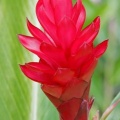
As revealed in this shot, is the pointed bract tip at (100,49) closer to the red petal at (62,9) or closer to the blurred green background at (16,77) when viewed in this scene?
the red petal at (62,9)

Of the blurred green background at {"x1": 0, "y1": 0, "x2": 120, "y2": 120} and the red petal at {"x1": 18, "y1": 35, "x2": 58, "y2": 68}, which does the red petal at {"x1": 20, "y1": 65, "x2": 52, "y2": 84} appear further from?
the blurred green background at {"x1": 0, "y1": 0, "x2": 120, "y2": 120}

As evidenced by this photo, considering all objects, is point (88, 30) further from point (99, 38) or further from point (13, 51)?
point (99, 38)

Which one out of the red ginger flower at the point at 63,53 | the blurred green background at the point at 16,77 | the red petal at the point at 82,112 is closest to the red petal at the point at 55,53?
the red ginger flower at the point at 63,53

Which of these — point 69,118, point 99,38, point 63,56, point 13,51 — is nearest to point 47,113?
point 13,51

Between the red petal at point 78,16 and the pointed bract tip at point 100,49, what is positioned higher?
the red petal at point 78,16

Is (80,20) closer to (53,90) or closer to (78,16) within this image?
(78,16)

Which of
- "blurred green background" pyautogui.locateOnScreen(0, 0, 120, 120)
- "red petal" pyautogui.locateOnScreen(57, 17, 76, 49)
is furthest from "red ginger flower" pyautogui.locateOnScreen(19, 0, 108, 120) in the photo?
"blurred green background" pyautogui.locateOnScreen(0, 0, 120, 120)

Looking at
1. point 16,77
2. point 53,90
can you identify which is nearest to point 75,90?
point 53,90
